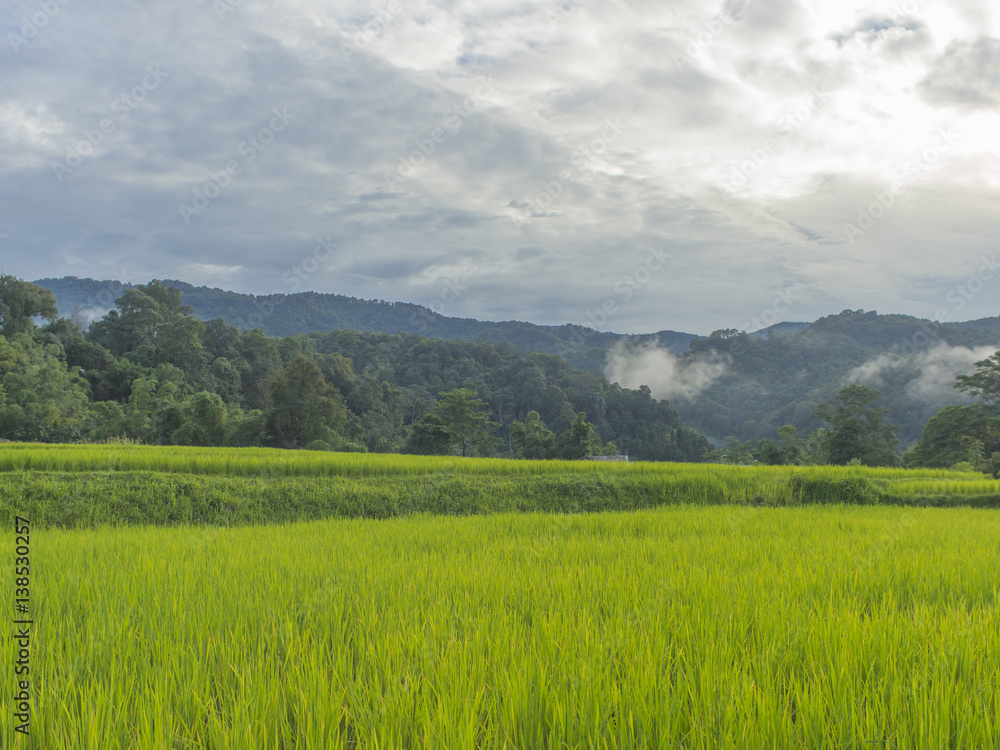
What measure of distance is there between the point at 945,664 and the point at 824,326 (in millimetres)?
151305

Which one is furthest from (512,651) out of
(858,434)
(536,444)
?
(858,434)

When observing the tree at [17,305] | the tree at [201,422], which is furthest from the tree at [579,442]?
the tree at [17,305]

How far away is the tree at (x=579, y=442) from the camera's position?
112 ft

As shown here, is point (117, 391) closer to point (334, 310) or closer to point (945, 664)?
point (945, 664)

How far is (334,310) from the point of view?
6732 inches

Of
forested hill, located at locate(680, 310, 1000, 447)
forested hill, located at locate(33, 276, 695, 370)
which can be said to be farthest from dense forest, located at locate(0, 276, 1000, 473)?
forested hill, located at locate(33, 276, 695, 370)

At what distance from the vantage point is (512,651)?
2.12m

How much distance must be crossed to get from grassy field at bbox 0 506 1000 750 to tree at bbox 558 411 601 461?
98.2 ft

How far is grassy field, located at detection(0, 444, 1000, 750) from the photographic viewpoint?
1.66 m

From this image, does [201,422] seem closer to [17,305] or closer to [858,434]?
[17,305]

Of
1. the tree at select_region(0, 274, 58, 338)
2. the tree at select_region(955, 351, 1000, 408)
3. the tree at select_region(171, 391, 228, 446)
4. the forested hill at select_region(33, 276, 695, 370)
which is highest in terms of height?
the forested hill at select_region(33, 276, 695, 370)

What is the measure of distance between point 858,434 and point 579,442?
17.5 metres

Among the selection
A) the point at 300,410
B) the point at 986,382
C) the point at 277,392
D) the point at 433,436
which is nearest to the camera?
the point at 300,410

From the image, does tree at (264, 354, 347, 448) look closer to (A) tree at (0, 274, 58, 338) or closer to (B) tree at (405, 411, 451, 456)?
(B) tree at (405, 411, 451, 456)
